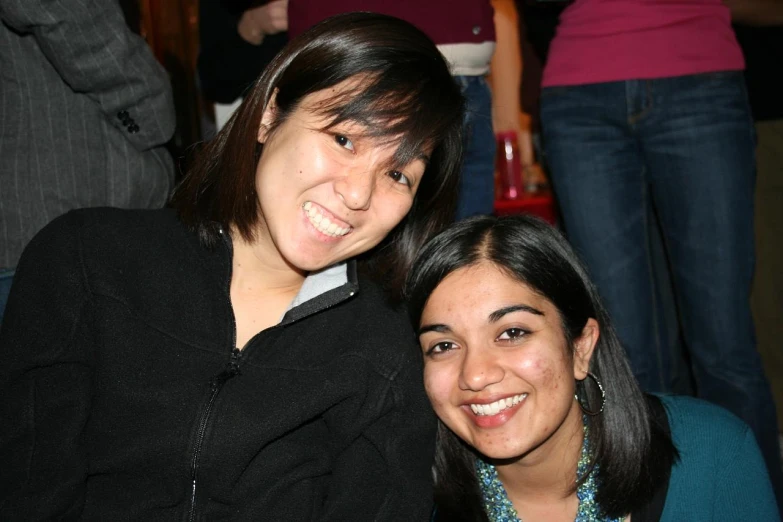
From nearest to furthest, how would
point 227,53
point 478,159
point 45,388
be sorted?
point 45,388, point 478,159, point 227,53

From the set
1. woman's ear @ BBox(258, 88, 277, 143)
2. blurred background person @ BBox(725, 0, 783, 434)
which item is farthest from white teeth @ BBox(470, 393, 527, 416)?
blurred background person @ BBox(725, 0, 783, 434)

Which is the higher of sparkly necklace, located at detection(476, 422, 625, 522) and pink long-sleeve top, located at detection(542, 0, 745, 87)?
pink long-sleeve top, located at detection(542, 0, 745, 87)

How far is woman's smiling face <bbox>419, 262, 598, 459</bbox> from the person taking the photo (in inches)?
62.8

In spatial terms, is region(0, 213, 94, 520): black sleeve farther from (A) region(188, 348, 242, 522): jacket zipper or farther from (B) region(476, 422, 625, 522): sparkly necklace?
(B) region(476, 422, 625, 522): sparkly necklace

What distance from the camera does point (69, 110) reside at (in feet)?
6.33

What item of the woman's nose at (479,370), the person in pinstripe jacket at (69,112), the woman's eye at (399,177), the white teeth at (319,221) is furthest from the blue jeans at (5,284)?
the woman's nose at (479,370)

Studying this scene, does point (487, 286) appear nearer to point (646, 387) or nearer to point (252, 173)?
point (252, 173)

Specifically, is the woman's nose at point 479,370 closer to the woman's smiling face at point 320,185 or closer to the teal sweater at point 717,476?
the woman's smiling face at point 320,185

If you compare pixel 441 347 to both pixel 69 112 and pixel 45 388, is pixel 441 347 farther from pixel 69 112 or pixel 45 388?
pixel 69 112

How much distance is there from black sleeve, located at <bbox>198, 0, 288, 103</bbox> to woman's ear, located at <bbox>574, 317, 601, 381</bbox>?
113cm

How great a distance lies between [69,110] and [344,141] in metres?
0.76

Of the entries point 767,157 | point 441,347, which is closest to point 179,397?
point 441,347

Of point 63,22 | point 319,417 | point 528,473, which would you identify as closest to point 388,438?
point 319,417

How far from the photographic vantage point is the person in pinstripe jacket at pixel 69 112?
5.96 feet
